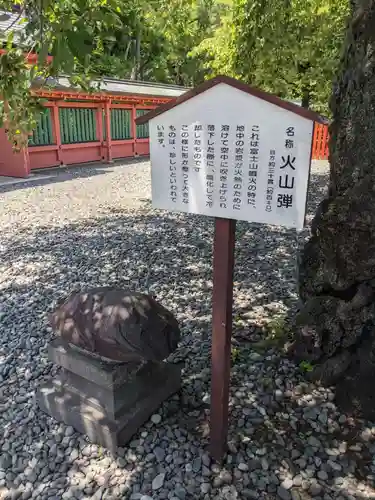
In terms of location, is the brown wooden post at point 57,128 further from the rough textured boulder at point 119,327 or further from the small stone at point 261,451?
the small stone at point 261,451

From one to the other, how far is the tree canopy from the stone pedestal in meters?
1.59

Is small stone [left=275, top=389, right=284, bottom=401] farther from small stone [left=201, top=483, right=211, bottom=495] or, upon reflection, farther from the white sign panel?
the white sign panel

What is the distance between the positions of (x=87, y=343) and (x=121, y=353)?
8.7 inches

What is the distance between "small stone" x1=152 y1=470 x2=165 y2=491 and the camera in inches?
80.6

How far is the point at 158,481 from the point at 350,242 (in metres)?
1.76

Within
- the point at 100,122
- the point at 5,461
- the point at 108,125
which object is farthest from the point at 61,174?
the point at 5,461

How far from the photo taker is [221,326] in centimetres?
204

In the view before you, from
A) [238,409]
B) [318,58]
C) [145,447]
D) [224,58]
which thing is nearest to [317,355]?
[238,409]

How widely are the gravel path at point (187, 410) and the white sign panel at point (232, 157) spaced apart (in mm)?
1326

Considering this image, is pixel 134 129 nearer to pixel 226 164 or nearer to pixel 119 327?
pixel 119 327

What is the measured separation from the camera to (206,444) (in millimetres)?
2301

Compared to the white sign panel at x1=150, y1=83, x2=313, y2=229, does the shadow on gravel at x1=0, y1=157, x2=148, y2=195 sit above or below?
below

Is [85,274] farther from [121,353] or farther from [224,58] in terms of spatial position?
[224,58]

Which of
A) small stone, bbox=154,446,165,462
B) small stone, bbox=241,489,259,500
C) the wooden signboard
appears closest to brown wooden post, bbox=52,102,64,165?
the wooden signboard
